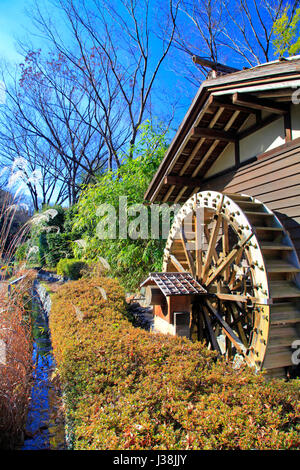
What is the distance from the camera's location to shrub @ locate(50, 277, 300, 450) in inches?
66.5

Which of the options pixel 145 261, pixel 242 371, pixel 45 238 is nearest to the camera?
pixel 242 371

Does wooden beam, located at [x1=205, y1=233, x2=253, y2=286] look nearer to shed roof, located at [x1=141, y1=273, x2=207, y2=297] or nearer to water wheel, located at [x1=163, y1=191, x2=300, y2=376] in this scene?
water wheel, located at [x1=163, y1=191, x2=300, y2=376]

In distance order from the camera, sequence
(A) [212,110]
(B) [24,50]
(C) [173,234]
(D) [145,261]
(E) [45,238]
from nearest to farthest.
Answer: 1. (A) [212,110]
2. (C) [173,234]
3. (D) [145,261]
4. (B) [24,50]
5. (E) [45,238]

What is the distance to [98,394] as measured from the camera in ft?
7.45

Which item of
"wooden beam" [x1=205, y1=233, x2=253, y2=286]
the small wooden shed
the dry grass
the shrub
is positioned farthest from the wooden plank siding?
the dry grass

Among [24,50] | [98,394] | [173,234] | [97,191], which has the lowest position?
[98,394]

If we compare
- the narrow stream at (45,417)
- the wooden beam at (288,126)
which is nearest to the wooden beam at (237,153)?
the wooden beam at (288,126)

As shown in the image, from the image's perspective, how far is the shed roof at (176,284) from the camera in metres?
3.89

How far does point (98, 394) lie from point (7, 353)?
2.67 feet

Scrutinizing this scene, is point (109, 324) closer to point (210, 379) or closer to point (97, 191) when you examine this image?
point (210, 379)

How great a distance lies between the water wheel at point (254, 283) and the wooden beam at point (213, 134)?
96 cm

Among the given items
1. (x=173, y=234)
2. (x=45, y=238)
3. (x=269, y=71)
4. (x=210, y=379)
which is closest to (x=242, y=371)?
(x=210, y=379)

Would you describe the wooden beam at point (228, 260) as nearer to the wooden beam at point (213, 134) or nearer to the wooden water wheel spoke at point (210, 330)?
the wooden water wheel spoke at point (210, 330)

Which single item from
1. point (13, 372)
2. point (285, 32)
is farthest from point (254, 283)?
point (285, 32)
